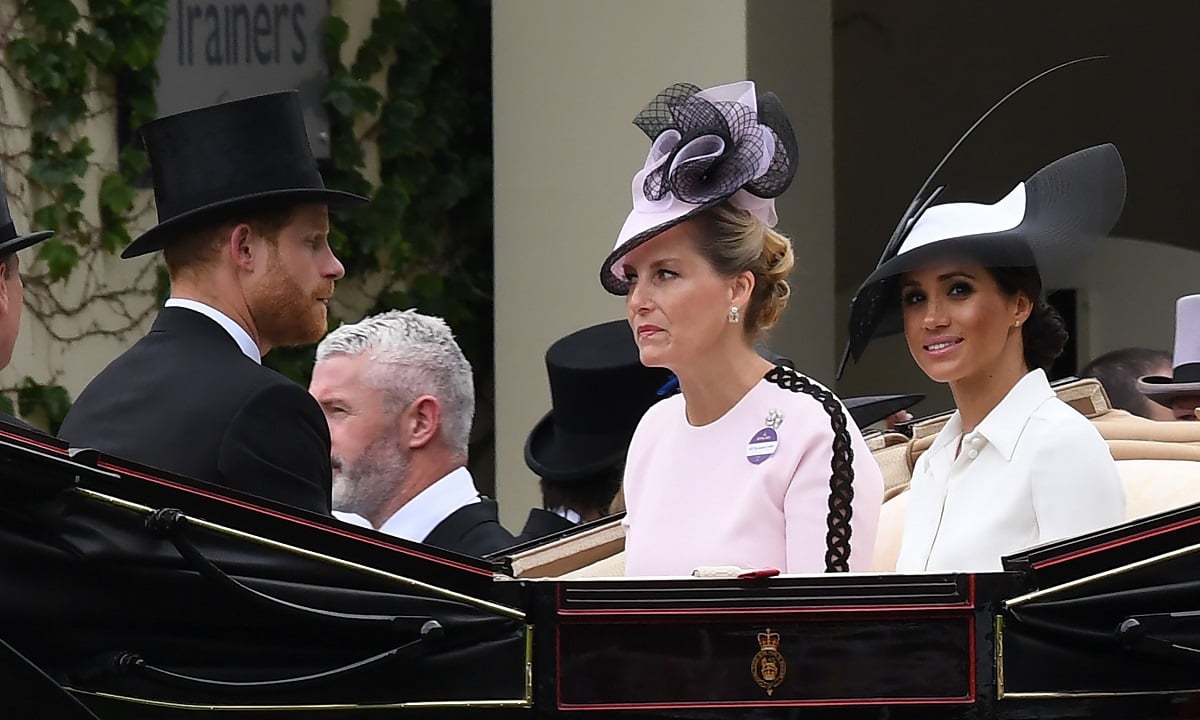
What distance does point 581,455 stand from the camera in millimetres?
4344

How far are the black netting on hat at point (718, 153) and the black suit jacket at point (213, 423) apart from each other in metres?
0.65

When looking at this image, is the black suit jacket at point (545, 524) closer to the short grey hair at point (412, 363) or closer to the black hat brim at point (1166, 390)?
the short grey hair at point (412, 363)

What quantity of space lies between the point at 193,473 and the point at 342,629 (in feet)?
2.06

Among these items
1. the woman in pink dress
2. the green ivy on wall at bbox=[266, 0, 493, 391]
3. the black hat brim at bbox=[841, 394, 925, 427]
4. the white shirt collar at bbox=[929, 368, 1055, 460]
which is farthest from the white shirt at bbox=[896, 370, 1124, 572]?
the green ivy on wall at bbox=[266, 0, 493, 391]

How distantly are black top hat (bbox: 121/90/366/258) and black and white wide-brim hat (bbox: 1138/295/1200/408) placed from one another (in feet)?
6.92

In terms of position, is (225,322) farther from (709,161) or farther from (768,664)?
(768,664)

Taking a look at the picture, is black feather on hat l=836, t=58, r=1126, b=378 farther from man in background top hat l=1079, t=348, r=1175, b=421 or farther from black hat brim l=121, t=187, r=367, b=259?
man in background top hat l=1079, t=348, r=1175, b=421

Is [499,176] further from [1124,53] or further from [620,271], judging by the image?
[620,271]

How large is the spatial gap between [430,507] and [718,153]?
4.71 feet

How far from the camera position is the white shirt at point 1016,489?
8.85ft

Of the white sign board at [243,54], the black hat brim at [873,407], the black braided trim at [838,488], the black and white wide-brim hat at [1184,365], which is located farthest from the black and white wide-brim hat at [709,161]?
the white sign board at [243,54]

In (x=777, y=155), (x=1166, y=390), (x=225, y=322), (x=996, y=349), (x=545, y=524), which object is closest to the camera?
(x=996, y=349)

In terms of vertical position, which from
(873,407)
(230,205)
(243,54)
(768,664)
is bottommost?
(768,664)

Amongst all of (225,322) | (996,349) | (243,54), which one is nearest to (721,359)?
(996,349)
